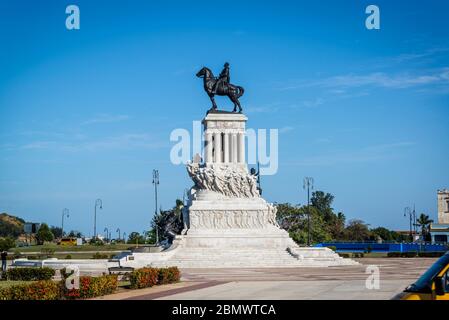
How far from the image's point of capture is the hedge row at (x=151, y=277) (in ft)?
93.4

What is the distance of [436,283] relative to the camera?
13.5 metres

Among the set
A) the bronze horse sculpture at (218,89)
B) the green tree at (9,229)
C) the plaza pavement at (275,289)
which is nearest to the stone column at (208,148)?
A: the bronze horse sculpture at (218,89)

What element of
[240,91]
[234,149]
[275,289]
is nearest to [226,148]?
[234,149]

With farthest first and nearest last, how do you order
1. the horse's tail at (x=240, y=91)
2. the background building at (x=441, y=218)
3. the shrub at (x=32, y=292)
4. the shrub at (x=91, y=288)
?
the background building at (x=441, y=218) < the horse's tail at (x=240, y=91) < the shrub at (x=91, y=288) < the shrub at (x=32, y=292)

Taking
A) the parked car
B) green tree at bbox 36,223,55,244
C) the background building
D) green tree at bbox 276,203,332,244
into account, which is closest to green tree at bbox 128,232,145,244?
green tree at bbox 36,223,55,244

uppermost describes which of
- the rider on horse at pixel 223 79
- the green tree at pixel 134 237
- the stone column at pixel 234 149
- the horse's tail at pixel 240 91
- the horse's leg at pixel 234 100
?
the rider on horse at pixel 223 79

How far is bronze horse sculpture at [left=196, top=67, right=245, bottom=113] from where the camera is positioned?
5844 cm

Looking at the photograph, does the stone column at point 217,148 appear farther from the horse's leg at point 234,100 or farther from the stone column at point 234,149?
the horse's leg at point 234,100

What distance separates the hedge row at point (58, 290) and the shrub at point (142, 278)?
5.70 feet

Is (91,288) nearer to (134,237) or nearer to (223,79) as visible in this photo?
(223,79)

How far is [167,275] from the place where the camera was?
31.2 meters

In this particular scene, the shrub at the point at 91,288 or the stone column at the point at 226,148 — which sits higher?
the stone column at the point at 226,148
